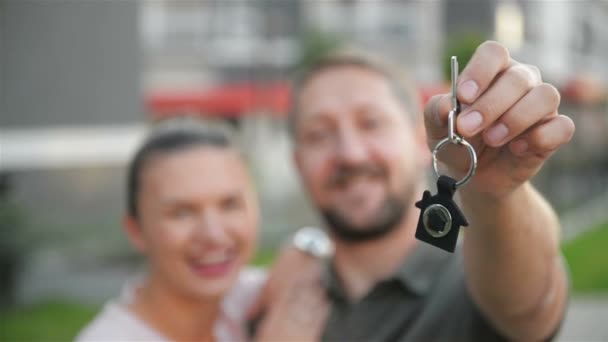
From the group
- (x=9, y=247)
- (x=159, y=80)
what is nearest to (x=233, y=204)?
(x=9, y=247)

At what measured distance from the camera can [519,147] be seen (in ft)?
4.17

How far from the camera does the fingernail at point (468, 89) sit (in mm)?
1174

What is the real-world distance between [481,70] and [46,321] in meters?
6.92

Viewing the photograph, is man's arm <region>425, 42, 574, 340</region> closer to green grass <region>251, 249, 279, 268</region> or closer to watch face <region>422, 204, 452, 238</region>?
watch face <region>422, 204, 452, 238</region>

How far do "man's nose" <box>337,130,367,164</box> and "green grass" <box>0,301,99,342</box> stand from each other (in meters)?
5.17

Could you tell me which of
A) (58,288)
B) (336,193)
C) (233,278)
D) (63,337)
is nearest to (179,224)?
(233,278)

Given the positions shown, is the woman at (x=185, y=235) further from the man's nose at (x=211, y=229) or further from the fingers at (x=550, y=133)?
the fingers at (x=550, y=133)

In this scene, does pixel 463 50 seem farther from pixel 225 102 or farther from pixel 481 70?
pixel 225 102

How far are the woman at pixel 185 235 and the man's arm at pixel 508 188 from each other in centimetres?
77

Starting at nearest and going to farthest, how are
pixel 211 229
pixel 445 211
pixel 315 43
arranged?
pixel 445 211, pixel 211 229, pixel 315 43

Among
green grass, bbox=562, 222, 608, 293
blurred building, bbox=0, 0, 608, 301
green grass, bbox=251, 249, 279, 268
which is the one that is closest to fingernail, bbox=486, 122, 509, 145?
blurred building, bbox=0, 0, 608, 301

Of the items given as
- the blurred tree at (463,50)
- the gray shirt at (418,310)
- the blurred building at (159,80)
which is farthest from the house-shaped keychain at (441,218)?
the blurred building at (159,80)

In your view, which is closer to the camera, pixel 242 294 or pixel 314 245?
pixel 242 294

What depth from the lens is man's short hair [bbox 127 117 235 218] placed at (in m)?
2.23
